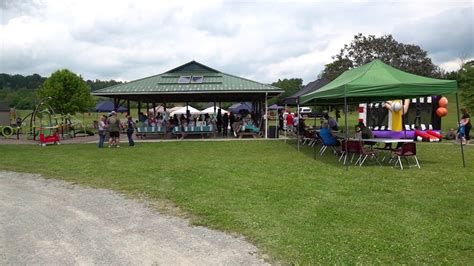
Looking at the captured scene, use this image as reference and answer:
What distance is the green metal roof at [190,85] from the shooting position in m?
20.3

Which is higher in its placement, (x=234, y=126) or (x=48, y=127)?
(x=48, y=127)

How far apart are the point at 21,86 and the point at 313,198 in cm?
8473

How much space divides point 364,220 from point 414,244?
37.0 inches

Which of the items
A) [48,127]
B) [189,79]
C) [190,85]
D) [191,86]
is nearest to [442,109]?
[191,86]

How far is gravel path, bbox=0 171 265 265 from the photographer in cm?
420

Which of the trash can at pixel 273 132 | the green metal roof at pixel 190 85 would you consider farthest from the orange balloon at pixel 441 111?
the trash can at pixel 273 132

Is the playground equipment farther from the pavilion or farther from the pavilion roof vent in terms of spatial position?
the pavilion roof vent

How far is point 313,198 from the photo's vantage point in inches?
261

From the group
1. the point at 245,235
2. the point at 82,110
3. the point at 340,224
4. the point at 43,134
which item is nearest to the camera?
the point at 245,235

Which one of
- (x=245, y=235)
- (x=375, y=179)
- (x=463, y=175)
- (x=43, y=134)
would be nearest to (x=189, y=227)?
(x=245, y=235)

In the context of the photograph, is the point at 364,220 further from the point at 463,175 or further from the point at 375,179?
the point at 463,175

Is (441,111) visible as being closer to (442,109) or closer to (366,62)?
(442,109)

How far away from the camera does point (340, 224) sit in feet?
17.1

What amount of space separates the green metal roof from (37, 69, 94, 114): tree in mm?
16971
